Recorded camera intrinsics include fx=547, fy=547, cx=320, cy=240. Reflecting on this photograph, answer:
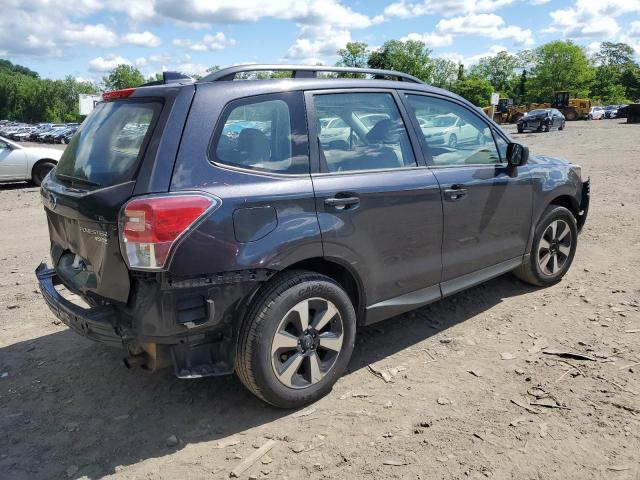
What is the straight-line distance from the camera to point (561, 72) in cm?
8938

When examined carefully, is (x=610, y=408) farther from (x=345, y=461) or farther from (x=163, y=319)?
(x=163, y=319)

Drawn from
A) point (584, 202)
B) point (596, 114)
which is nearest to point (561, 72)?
point (596, 114)

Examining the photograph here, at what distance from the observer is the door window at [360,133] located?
329 cm

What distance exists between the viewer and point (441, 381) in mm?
3484

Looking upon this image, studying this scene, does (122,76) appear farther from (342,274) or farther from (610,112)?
(342,274)

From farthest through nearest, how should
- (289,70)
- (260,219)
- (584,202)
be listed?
(584,202)
(289,70)
(260,219)

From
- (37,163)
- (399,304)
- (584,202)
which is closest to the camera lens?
(399,304)

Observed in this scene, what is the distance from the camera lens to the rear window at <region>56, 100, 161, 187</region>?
2.86m

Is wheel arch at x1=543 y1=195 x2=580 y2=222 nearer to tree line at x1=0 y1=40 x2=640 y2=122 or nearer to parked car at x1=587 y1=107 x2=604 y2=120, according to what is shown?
parked car at x1=587 y1=107 x2=604 y2=120

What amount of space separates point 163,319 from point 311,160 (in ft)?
3.98

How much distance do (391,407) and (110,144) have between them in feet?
7.26

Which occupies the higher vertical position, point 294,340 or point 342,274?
point 342,274

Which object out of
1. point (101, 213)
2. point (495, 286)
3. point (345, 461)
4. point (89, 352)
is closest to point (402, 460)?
point (345, 461)

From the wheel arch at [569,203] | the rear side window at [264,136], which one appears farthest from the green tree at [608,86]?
the rear side window at [264,136]
